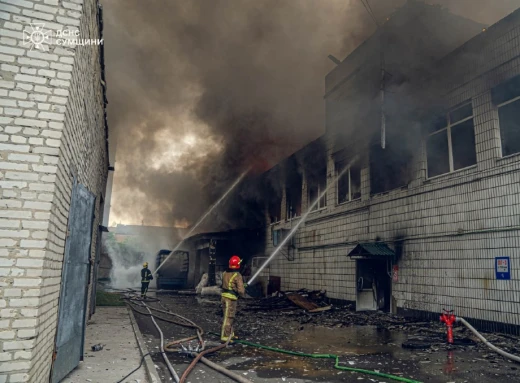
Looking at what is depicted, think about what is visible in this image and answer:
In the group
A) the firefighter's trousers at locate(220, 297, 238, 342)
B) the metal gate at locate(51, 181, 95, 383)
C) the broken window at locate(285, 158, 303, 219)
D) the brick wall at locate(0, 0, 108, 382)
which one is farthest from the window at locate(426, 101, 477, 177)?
the brick wall at locate(0, 0, 108, 382)

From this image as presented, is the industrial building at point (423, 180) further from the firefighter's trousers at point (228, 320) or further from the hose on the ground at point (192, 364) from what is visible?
the hose on the ground at point (192, 364)

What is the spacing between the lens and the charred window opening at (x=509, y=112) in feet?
26.1

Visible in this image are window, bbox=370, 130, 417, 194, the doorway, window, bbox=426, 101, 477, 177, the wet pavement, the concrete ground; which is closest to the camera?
the concrete ground

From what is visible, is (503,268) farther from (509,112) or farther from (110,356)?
(110,356)

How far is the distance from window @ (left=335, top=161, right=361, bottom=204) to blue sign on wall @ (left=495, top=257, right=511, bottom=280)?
550 cm

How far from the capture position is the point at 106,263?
32.1 meters

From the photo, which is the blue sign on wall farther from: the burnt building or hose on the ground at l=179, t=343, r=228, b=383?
the burnt building

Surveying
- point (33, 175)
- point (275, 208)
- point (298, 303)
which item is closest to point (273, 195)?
point (275, 208)

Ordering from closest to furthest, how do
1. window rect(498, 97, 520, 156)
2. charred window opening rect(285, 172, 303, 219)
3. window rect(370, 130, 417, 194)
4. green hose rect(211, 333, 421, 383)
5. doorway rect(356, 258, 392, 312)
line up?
green hose rect(211, 333, 421, 383) < window rect(498, 97, 520, 156) < window rect(370, 130, 417, 194) < doorway rect(356, 258, 392, 312) < charred window opening rect(285, 172, 303, 219)

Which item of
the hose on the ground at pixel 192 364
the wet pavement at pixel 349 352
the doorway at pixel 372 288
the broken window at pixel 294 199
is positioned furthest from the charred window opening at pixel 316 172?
the hose on the ground at pixel 192 364

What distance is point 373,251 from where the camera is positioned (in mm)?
10344

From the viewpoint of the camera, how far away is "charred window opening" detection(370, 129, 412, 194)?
10.8 m

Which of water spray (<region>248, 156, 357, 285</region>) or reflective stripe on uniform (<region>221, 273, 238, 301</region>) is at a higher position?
water spray (<region>248, 156, 357, 285</region>)

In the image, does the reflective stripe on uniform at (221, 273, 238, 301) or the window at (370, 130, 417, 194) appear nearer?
the reflective stripe on uniform at (221, 273, 238, 301)
